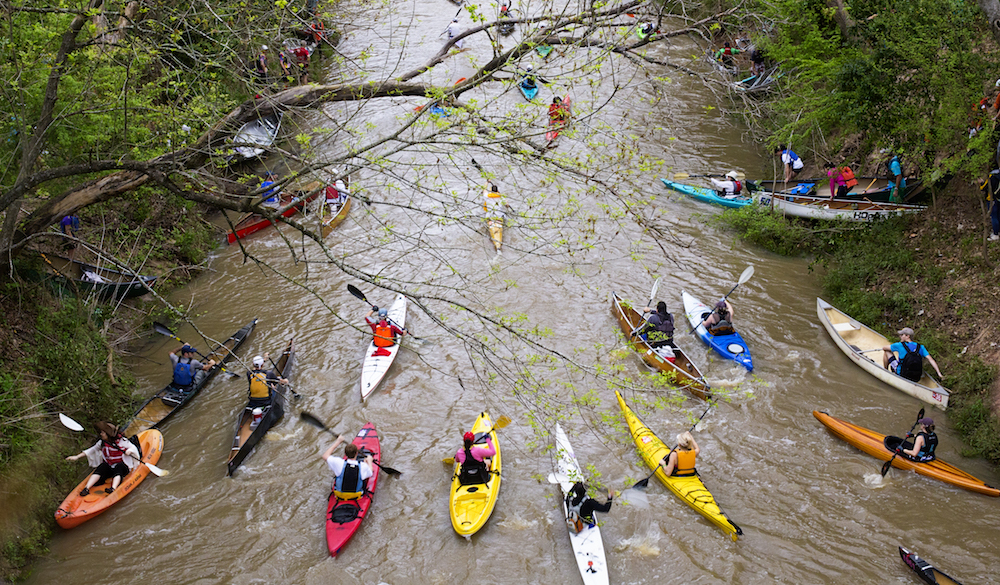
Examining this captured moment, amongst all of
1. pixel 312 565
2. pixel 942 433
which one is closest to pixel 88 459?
pixel 312 565

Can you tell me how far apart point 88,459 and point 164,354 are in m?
3.03

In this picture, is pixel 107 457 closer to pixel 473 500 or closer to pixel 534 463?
pixel 473 500

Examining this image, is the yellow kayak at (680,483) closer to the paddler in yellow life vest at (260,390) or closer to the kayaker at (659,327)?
the kayaker at (659,327)

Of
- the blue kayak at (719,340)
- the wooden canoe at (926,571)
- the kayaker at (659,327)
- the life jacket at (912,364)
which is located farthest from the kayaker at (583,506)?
the life jacket at (912,364)

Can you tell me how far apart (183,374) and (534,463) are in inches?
221

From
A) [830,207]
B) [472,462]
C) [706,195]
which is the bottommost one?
[472,462]

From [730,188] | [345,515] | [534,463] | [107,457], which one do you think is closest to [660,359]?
[534,463]

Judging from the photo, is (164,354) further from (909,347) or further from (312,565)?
(909,347)

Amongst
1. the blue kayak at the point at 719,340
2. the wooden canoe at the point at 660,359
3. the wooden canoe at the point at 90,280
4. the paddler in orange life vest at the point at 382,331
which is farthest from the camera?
the paddler in orange life vest at the point at 382,331

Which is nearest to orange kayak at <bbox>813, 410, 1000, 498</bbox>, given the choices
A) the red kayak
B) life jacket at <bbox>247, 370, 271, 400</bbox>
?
the red kayak

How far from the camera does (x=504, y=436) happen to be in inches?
373

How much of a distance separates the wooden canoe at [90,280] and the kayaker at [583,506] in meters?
7.46

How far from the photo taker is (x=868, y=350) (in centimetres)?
1049

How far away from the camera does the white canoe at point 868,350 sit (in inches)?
374
